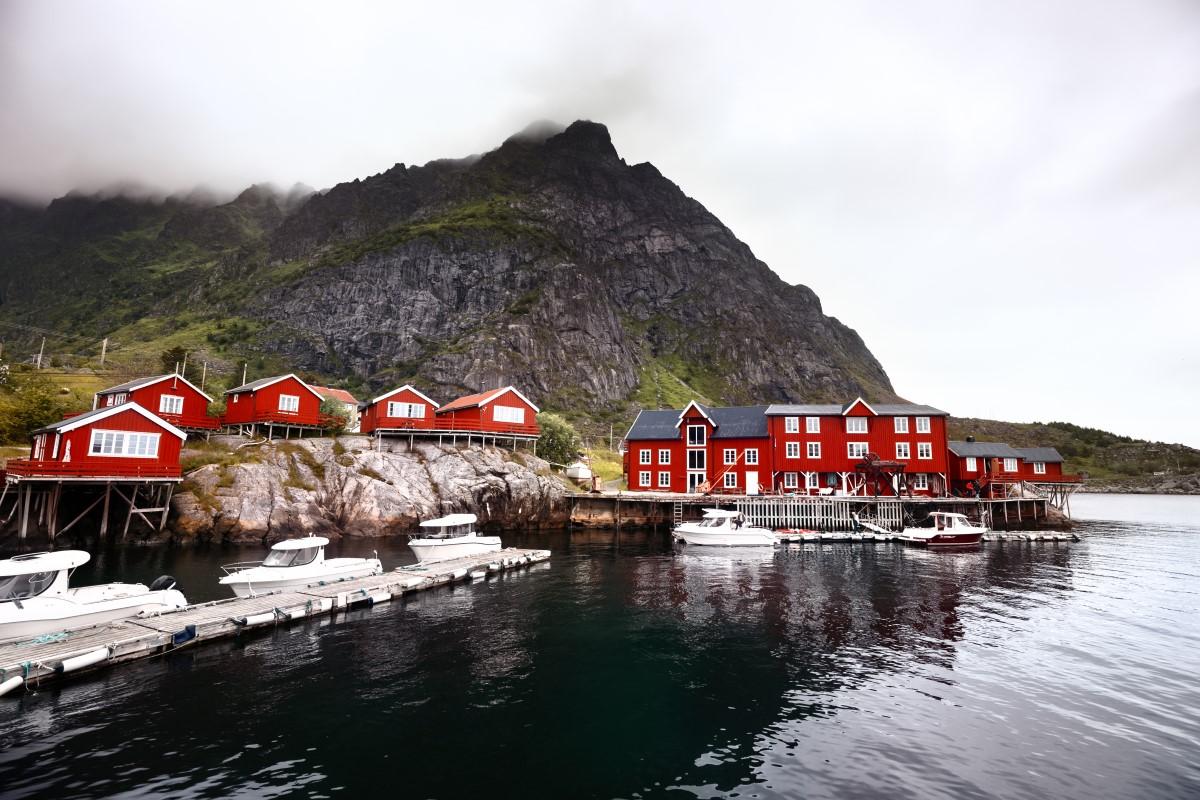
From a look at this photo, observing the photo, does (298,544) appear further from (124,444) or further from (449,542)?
(124,444)

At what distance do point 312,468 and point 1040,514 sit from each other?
284 feet

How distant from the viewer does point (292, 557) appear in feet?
98.5

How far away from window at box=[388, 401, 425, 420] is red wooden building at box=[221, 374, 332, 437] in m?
7.29

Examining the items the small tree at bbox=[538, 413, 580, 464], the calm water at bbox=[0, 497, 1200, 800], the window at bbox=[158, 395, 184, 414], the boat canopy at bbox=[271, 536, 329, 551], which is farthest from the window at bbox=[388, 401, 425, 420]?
the boat canopy at bbox=[271, 536, 329, 551]

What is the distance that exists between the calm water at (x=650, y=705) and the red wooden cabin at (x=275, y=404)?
111 feet

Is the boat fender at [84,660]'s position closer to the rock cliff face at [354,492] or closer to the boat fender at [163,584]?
the boat fender at [163,584]

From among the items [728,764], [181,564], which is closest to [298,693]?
[728,764]

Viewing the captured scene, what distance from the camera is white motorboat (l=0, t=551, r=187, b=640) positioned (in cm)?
1920

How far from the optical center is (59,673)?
17141 mm

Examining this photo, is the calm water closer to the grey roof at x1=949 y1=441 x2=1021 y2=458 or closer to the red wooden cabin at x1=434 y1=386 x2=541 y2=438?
the red wooden cabin at x1=434 y1=386 x2=541 y2=438

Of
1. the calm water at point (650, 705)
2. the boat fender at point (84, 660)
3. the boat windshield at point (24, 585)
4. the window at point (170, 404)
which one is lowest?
the calm water at point (650, 705)

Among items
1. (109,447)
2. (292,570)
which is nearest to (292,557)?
(292,570)

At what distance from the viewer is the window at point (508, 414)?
225 feet

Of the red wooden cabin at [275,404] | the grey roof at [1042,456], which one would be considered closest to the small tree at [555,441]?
the red wooden cabin at [275,404]
